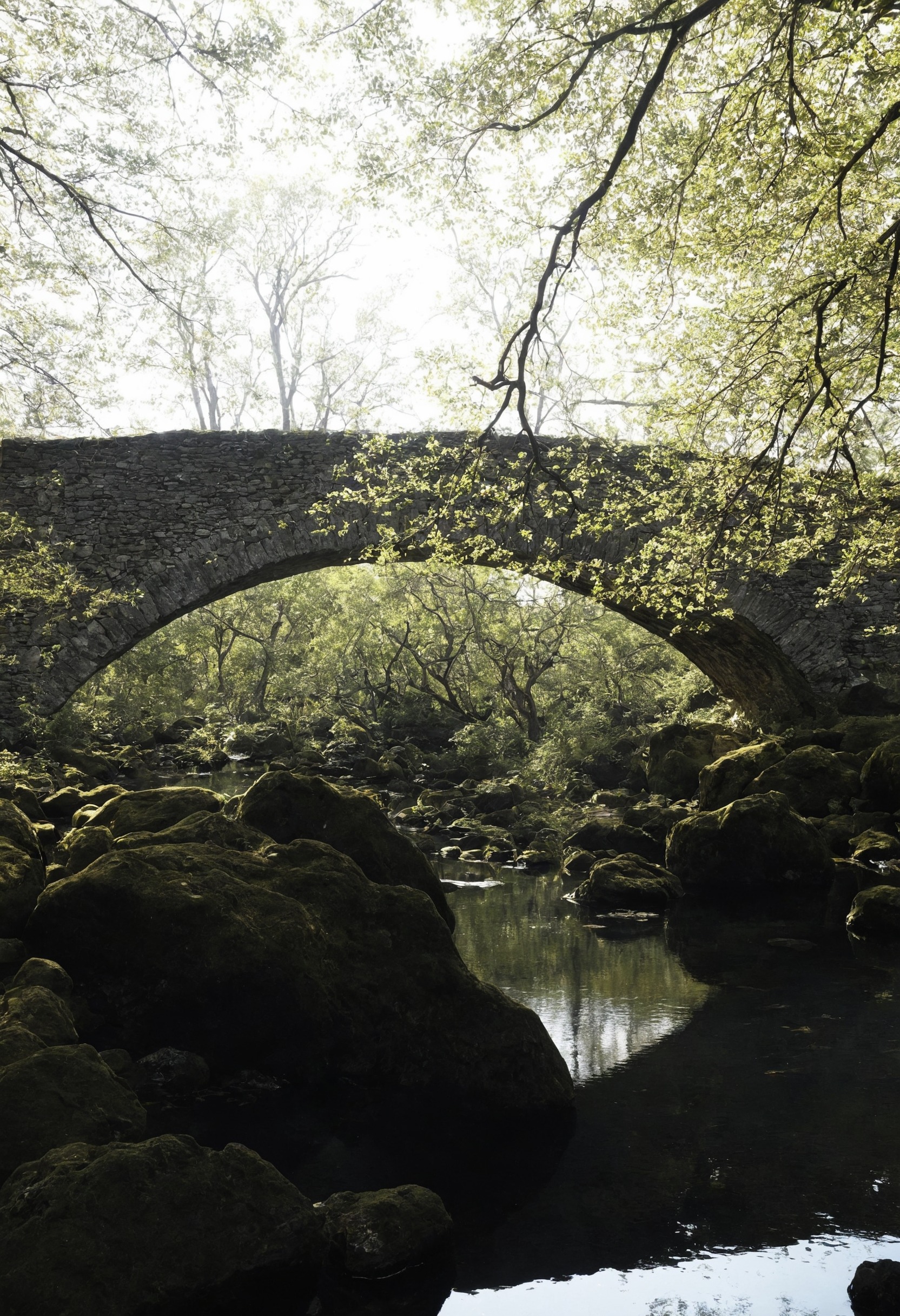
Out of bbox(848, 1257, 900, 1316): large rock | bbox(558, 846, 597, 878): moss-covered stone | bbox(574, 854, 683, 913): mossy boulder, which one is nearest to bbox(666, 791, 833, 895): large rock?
bbox(574, 854, 683, 913): mossy boulder

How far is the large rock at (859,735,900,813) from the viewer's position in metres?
10.5

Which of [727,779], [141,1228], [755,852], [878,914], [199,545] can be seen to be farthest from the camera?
[199,545]

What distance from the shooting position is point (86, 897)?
5.06 meters

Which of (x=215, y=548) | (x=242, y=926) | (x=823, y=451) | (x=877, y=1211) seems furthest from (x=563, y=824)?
(x=877, y=1211)

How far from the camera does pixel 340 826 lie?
6.65m

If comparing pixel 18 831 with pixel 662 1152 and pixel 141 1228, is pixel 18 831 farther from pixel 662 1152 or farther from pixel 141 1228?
pixel 662 1152

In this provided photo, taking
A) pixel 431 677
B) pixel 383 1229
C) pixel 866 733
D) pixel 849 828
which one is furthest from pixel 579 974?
pixel 431 677

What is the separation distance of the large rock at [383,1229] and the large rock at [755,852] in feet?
21.5

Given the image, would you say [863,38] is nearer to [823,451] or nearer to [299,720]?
[823,451]

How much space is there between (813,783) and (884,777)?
34.4 inches

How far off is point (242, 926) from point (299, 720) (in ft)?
70.5

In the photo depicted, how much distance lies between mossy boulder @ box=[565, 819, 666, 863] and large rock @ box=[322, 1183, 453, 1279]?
7.74 meters

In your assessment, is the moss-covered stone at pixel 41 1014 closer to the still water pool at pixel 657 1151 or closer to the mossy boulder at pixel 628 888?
the still water pool at pixel 657 1151

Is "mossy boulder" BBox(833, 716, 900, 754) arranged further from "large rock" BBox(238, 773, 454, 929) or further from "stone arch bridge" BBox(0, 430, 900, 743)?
"large rock" BBox(238, 773, 454, 929)
